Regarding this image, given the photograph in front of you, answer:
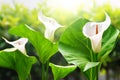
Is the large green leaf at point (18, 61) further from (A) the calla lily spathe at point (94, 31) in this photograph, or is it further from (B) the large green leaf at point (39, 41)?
(A) the calla lily spathe at point (94, 31)

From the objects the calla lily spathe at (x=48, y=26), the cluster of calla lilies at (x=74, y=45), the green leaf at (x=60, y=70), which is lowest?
the green leaf at (x=60, y=70)

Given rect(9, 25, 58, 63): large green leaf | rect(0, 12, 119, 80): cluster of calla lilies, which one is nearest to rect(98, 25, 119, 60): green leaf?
rect(0, 12, 119, 80): cluster of calla lilies

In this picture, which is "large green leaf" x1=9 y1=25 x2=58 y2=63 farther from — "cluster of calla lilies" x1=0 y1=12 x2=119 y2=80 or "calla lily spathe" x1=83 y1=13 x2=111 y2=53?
"calla lily spathe" x1=83 y1=13 x2=111 y2=53

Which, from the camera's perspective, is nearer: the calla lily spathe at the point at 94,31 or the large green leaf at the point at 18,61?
the calla lily spathe at the point at 94,31

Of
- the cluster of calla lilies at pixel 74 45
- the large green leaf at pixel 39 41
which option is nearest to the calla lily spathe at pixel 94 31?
the cluster of calla lilies at pixel 74 45

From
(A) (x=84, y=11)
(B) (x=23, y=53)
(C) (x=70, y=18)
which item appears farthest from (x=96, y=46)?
(C) (x=70, y=18)

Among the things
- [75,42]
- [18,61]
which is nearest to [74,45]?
[75,42]
